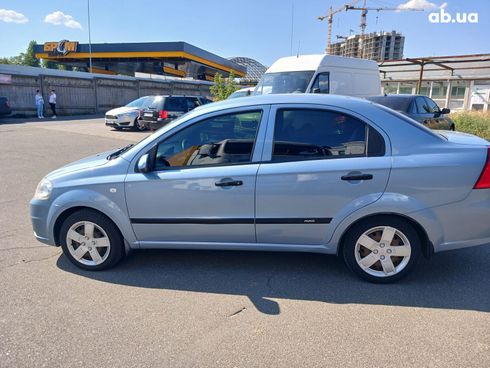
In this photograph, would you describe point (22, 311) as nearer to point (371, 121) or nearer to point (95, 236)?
point (95, 236)

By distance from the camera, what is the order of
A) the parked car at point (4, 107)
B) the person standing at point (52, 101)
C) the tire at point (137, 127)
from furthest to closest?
1. the person standing at point (52, 101)
2. the parked car at point (4, 107)
3. the tire at point (137, 127)

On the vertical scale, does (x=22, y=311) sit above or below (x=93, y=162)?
below

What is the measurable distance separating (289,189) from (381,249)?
3.20ft

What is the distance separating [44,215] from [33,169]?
5.28 m

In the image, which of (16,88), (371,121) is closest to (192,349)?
(371,121)

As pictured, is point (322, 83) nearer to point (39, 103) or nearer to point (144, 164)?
point (144, 164)

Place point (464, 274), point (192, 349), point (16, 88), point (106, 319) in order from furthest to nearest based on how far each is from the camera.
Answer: point (16, 88)
point (464, 274)
point (106, 319)
point (192, 349)

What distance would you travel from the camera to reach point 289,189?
314cm

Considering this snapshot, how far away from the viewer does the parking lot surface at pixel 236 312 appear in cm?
242

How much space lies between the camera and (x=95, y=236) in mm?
3551

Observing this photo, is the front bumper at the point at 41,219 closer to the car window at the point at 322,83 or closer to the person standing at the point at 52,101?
the car window at the point at 322,83

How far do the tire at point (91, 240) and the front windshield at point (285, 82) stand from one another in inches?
309

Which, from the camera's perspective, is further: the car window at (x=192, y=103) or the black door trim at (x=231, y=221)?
the car window at (x=192, y=103)

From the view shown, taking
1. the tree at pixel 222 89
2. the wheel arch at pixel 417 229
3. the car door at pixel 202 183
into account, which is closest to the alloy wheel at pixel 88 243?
the car door at pixel 202 183
